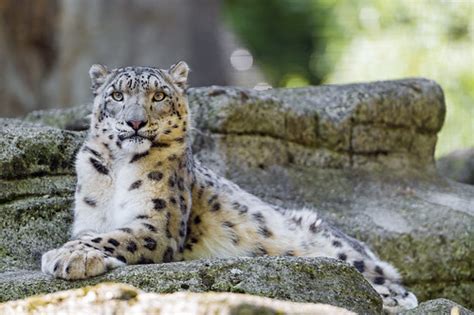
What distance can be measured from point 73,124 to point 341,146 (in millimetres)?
1822

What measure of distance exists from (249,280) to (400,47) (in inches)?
426

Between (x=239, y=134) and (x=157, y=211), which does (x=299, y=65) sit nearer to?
(x=239, y=134)

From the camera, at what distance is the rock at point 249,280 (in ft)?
17.4

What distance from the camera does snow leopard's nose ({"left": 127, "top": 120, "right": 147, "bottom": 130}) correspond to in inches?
247

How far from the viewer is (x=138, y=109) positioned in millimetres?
6324

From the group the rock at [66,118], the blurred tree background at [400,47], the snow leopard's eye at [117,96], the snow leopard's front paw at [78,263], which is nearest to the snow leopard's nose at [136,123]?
the snow leopard's eye at [117,96]

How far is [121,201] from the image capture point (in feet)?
20.9

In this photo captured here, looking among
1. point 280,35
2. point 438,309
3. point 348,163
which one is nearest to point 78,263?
point 438,309

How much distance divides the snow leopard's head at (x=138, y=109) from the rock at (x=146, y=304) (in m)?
1.70

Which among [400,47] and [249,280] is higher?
[249,280]

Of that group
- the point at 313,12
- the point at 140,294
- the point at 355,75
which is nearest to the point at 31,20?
the point at 355,75

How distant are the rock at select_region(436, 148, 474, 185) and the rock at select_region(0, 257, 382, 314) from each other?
4.94 meters

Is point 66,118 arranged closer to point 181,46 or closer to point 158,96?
point 158,96

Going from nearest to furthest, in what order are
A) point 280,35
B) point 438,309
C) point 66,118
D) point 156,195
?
1. point 438,309
2. point 156,195
3. point 66,118
4. point 280,35
